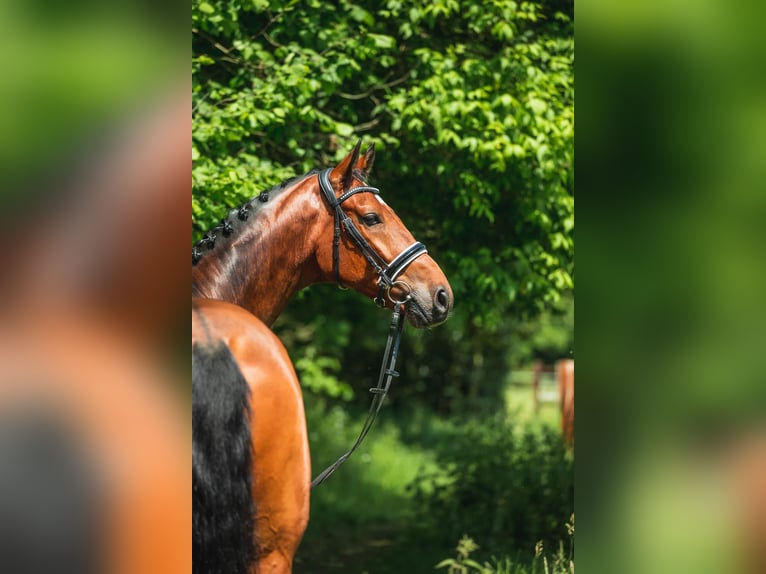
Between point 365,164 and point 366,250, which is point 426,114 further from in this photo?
point 366,250

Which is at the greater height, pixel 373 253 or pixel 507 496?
pixel 373 253

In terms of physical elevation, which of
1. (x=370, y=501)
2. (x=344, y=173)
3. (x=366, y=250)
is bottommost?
(x=370, y=501)

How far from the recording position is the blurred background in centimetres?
491

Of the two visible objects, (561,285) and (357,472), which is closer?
(561,285)

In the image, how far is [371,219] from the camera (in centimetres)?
304

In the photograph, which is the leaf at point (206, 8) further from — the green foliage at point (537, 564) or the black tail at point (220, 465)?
the green foliage at point (537, 564)

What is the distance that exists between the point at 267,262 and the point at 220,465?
3.15ft

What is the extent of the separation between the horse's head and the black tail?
39.0 inches

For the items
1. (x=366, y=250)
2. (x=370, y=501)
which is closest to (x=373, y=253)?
(x=366, y=250)

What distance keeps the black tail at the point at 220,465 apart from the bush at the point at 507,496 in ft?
15.0
